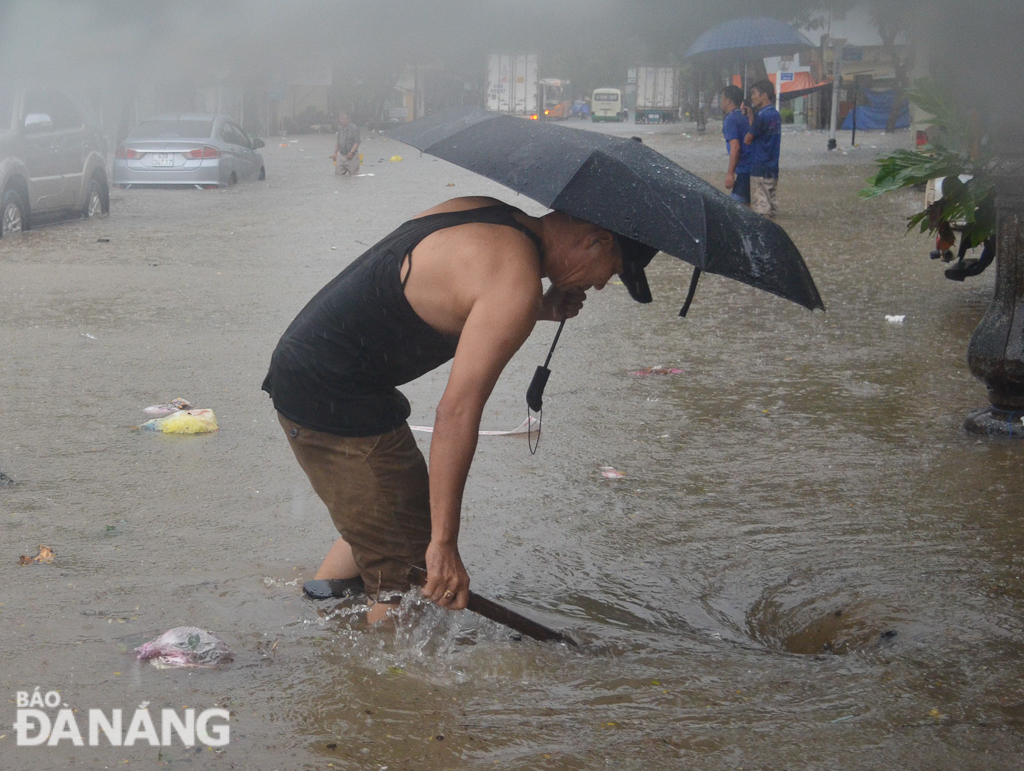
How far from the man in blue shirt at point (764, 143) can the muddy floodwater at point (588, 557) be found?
18.3 feet

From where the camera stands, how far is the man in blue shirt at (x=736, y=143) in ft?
43.1

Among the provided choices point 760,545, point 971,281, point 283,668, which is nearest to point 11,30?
point 283,668

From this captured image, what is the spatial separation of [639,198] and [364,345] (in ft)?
2.66

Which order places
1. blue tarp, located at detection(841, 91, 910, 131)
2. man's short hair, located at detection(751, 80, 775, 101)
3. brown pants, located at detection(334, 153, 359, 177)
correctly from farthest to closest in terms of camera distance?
blue tarp, located at detection(841, 91, 910, 131) → brown pants, located at detection(334, 153, 359, 177) → man's short hair, located at detection(751, 80, 775, 101)

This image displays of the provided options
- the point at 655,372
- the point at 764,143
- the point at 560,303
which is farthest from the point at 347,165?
the point at 560,303

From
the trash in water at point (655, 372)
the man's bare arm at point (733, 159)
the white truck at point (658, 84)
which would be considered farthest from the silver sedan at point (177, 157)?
the trash in water at point (655, 372)

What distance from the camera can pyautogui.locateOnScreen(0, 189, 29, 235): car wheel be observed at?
12500mm

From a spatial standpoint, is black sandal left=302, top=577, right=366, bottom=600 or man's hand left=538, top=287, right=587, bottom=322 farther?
black sandal left=302, top=577, right=366, bottom=600

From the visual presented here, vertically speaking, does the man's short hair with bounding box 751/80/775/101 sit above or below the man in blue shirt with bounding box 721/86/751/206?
above

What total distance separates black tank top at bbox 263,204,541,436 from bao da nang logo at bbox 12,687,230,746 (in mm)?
810

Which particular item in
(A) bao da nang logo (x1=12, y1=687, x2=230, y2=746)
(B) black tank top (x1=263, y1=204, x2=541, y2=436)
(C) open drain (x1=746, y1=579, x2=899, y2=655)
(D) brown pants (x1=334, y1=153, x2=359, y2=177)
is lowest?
(C) open drain (x1=746, y1=579, x2=899, y2=655)

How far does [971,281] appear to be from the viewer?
31.5 feet

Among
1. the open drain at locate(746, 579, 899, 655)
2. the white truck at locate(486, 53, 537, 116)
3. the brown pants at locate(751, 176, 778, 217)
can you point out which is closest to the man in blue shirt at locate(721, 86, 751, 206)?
the brown pants at locate(751, 176, 778, 217)

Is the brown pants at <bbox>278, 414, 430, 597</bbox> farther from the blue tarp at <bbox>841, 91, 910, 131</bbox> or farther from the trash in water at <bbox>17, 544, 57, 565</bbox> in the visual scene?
the blue tarp at <bbox>841, 91, 910, 131</bbox>
